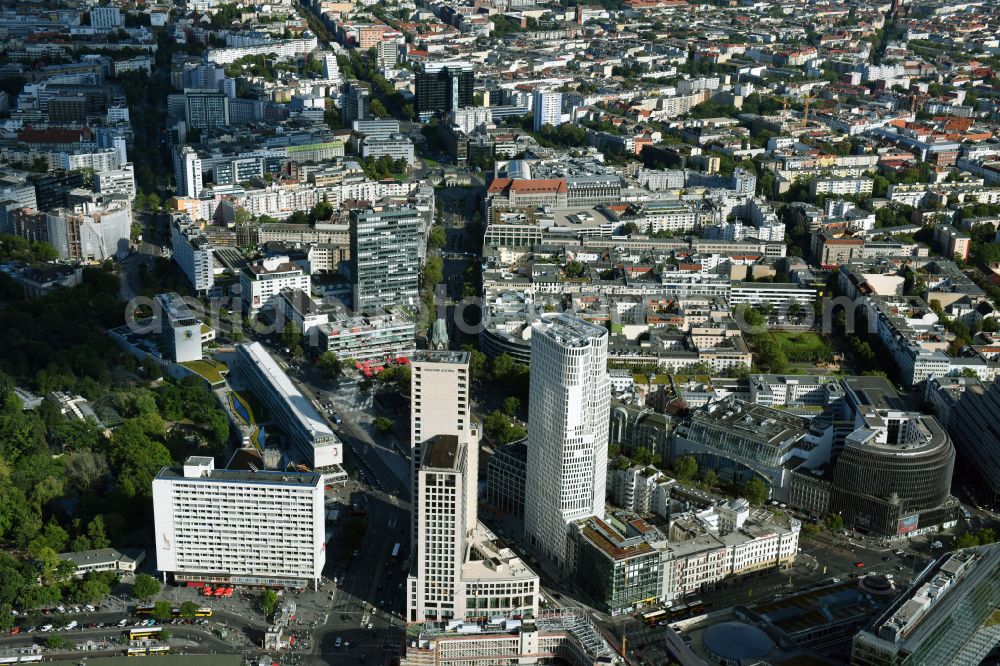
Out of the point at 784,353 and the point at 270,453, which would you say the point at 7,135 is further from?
the point at 784,353

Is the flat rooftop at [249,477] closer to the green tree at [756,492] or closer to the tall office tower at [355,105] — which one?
the green tree at [756,492]

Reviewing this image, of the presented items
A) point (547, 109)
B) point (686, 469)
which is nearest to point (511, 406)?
point (686, 469)

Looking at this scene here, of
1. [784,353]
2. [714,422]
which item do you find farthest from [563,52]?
[714,422]

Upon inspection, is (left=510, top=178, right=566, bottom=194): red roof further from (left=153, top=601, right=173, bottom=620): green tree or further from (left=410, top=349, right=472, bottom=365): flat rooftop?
(left=153, top=601, right=173, bottom=620): green tree

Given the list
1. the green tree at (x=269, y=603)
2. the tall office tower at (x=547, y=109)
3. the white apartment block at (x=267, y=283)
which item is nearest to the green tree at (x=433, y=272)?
the white apartment block at (x=267, y=283)

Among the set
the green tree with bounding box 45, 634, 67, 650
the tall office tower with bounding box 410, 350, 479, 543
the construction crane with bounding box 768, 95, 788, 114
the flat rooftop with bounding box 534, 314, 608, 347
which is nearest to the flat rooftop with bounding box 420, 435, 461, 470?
the tall office tower with bounding box 410, 350, 479, 543

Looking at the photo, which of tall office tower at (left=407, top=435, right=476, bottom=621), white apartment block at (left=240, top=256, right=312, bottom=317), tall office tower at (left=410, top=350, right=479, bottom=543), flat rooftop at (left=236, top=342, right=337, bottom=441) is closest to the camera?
tall office tower at (left=407, top=435, right=476, bottom=621)
